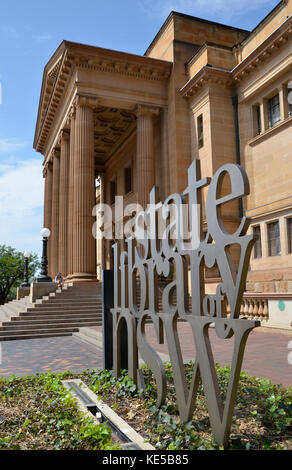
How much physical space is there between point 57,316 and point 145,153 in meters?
12.6

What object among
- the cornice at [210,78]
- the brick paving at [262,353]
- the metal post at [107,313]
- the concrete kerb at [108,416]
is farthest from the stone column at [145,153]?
the concrete kerb at [108,416]

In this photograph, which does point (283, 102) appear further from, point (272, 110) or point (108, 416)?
point (108, 416)

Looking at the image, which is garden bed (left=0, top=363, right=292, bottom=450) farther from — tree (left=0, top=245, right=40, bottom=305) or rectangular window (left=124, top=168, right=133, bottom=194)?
tree (left=0, top=245, right=40, bottom=305)

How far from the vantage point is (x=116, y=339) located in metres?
6.36

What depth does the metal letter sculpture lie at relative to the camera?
348 centimetres

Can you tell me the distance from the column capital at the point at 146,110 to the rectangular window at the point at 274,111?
760 centimetres

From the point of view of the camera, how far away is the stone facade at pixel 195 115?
19.5 m

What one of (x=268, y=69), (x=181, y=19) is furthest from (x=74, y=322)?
(x=181, y=19)

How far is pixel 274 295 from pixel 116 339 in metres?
8.08

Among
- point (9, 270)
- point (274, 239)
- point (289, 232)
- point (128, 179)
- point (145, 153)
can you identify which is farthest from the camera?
point (9, 270)

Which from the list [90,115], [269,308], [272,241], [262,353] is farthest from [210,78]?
[262,353]

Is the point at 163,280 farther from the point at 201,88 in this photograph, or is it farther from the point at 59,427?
the point at 59,427

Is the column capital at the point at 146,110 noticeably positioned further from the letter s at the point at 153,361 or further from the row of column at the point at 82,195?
the letter s at the point at 153,361

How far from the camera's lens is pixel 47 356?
32.3 ft
